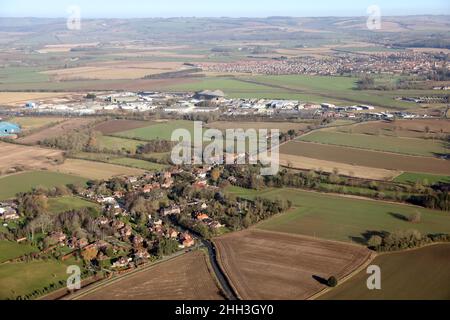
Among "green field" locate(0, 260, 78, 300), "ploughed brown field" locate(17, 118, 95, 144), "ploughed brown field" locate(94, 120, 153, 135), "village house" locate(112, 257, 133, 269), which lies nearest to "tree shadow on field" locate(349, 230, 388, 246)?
"village house" locate(112, 257, 133, 269)

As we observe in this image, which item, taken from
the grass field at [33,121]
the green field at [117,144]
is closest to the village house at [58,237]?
the green field at [117,144]

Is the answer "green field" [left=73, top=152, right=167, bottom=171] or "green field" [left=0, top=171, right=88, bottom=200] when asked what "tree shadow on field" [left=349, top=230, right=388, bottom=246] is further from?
"green field" [left=0, top=171, right=88, bottom=200]

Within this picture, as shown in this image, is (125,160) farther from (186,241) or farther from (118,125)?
(186,241)

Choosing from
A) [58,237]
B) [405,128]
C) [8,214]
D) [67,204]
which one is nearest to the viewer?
[58,237]

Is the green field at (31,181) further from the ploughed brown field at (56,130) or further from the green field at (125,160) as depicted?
the ploughed brown field at (56,130)

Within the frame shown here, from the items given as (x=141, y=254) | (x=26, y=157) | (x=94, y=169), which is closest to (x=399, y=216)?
(x=141, y=254)

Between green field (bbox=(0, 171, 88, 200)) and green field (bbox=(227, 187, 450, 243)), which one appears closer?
green field (bbox=(227, 187, 450, 243))
